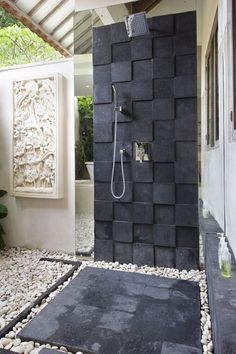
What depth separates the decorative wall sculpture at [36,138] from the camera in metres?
2.93

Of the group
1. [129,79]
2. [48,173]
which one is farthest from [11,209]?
[129,79]

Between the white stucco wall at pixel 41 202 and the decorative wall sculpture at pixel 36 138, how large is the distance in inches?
3.5

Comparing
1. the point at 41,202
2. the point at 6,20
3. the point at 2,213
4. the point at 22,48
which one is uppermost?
the point at 6,20

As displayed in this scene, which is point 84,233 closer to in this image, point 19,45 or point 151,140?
point 151,140

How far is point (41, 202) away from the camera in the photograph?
10.2 ft

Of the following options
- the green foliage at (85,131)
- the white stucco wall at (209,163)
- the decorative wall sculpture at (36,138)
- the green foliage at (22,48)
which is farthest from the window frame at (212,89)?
the green foliage at (22,48)

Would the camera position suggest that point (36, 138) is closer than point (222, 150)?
No

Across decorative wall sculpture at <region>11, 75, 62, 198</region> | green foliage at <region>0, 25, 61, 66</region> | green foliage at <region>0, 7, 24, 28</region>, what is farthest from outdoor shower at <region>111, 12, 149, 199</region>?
green foliage at <region>0, 7, 24, 28</region>

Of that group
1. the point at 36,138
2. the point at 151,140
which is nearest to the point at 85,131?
the point at 36,138

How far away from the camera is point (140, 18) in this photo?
245 centimetres

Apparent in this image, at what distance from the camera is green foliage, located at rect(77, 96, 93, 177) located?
2.80m

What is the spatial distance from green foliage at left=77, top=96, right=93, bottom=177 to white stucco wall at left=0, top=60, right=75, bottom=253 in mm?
134

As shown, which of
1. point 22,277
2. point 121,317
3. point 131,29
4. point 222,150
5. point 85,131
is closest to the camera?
point 121,317

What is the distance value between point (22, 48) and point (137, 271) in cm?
325
